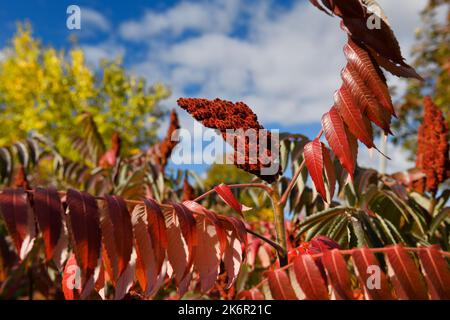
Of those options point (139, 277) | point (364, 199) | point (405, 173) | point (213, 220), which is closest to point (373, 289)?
point (213, 220)

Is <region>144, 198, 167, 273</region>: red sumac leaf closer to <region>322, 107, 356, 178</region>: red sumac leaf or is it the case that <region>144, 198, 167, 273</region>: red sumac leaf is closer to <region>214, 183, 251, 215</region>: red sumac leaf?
<region>214, 183, 251, 215</region>: red sumac leaf

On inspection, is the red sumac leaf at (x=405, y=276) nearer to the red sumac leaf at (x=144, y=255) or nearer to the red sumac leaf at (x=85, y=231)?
the red sumac leaf at (x=144, y=255)

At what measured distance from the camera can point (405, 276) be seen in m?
1.17

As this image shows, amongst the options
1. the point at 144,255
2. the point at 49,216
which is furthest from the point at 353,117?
the point at 49,216

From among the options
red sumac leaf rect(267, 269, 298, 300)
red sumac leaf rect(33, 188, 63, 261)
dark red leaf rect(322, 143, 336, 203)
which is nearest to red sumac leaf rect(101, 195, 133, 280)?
red sumac leaf rect(33, 188, 63, 261)

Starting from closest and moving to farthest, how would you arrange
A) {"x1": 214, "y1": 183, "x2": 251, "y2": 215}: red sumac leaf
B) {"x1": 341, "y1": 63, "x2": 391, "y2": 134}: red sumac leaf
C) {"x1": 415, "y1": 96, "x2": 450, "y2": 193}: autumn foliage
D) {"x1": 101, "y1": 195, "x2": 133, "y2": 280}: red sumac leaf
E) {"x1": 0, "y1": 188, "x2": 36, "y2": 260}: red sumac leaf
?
{"x1": 0, "y1": 188, "x2": 36, "y2": 260}: red sumac leaf < {"x1": 101, "y1": 195, "x2": 133, "y2": 280}: red sumac leaf < {"x1": 341, "y1": 63, "x2": 391, "y2": 134}: red sumac leaf < {"x1": 214, "y1": 183, "x2": 251, "y2": 215}: red sumac leaf < {"x1": 415, "y1": 96, "x2": 450, "y2": 193}: autumn foliage

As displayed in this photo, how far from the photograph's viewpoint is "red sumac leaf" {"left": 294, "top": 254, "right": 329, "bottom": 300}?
3.81 ft

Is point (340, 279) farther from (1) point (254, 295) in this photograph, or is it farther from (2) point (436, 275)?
(1) point (254, 295)

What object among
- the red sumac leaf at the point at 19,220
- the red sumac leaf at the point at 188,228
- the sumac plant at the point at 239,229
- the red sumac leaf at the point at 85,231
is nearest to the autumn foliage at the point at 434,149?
the sumac plant at the point at 239,229

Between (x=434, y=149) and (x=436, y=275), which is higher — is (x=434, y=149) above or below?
above

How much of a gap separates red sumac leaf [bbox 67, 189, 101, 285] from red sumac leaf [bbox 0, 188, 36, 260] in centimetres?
10

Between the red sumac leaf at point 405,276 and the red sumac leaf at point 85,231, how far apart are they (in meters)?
0.77

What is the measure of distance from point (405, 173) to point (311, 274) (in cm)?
240

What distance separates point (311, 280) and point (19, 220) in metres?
0.76
